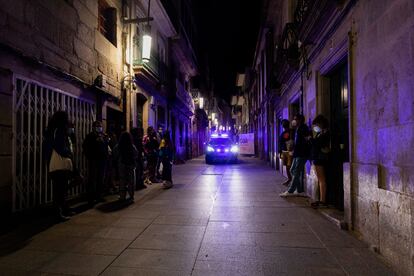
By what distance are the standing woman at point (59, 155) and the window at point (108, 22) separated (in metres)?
4.77

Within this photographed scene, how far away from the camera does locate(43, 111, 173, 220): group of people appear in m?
5.06

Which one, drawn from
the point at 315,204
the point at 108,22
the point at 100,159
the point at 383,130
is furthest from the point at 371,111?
the point at 108,22

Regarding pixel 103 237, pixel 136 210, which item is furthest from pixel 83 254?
pixel 136 210

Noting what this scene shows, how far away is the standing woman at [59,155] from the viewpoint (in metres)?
5.01

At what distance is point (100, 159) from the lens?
6691 mm

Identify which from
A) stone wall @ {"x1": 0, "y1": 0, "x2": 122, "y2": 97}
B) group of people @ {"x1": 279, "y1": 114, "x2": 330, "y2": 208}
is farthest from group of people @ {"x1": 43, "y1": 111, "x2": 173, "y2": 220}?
group of people @ {"x1": 279, "y1": 114, "x2": 330, "y2": 208}

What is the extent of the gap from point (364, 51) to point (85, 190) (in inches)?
255

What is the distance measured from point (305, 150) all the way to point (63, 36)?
5.95 meters

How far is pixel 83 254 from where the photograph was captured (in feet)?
11.9

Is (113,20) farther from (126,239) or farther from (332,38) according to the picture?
(126,239)

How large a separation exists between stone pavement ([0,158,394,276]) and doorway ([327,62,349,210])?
0.72 m

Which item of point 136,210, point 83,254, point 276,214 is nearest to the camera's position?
point 83,254

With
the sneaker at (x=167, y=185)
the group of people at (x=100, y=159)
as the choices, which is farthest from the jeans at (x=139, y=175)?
the sneaker at (x=167, y=185)

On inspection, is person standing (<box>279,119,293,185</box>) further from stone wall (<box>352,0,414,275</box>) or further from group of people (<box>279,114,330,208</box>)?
stone wall (<box>352,0,414,275</box>)
